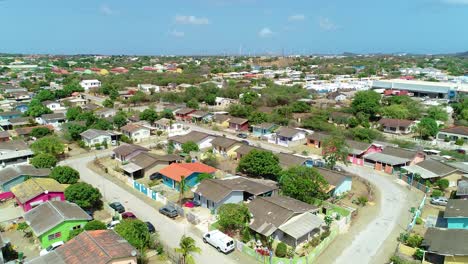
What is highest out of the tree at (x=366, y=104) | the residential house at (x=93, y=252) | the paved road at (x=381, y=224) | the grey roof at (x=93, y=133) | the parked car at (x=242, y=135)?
the tree at (x=366, y=104)

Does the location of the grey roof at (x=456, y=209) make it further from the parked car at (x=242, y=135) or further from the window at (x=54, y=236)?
the parked car at (x=242, y=135)

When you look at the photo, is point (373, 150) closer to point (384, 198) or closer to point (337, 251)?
point (384, 198)

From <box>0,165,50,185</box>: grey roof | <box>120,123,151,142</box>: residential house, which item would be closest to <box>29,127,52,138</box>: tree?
<box>120,123,151,142</box>: residential house

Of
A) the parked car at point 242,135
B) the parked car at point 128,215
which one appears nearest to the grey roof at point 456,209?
the parked car at point 128,215

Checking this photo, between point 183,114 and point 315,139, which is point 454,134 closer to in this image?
point 315,139

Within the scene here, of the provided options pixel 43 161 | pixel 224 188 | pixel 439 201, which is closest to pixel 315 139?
pixel 439 201

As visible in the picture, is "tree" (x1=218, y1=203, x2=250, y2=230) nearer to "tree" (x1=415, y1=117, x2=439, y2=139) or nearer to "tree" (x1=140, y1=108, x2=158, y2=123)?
"tree" (x1=415, y1=117, x2=439, y2=139)
